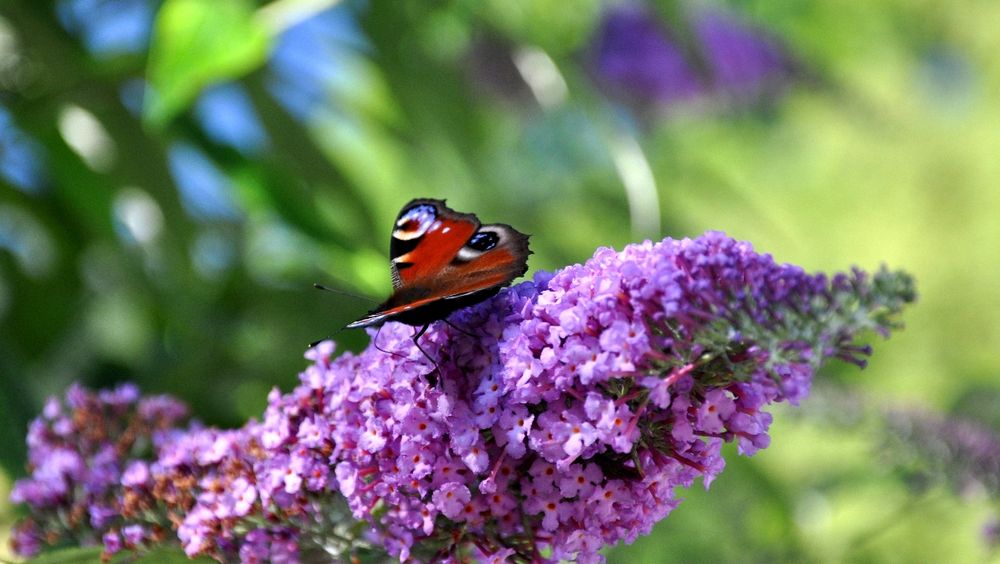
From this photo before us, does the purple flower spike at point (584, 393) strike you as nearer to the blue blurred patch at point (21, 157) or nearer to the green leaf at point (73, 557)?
the green leaf at point (73, 557)

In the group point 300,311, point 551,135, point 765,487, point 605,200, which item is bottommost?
point 765,487

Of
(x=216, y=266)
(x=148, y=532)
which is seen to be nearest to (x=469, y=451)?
(x=148, y=532)

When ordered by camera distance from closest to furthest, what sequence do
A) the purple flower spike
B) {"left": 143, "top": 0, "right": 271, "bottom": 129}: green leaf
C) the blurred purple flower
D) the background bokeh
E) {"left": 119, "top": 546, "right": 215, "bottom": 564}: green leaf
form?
the purple flower spike
{"left": 119, "top": 546, "right": 215, "bottom": 564}: green leaf
{"left": 143, "top": 0, "right": 271, "bottom": 129}: green leaf
the background bokeh
the blurred purple flower

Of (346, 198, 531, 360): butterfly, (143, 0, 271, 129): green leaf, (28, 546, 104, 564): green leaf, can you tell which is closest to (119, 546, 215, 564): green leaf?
(28, 546, 104, 564): green leaf

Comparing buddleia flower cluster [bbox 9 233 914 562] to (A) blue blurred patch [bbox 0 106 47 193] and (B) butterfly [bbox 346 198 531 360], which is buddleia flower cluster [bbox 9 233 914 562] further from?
(A) blue blurred patch [bbox 0 106 47 193]

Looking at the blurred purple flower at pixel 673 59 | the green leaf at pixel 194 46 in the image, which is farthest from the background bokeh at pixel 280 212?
the blurred purple flower at pixel 673 59

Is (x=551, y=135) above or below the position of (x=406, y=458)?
above

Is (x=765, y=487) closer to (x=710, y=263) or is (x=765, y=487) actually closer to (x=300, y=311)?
(x=300, y=311)

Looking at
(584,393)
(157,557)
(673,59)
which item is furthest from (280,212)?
(673,59)
